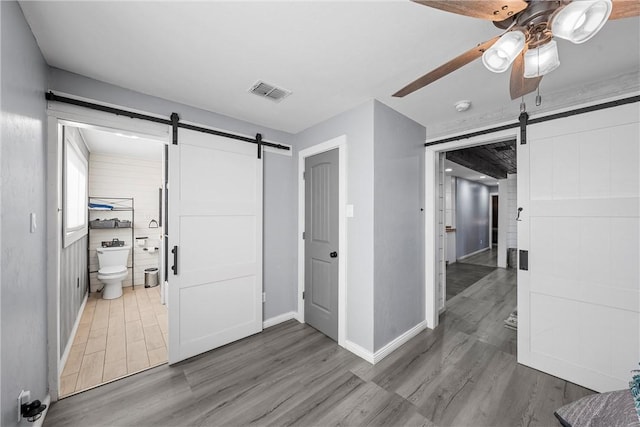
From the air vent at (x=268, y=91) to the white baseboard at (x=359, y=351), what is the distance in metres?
2.52

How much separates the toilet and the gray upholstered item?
5.19m

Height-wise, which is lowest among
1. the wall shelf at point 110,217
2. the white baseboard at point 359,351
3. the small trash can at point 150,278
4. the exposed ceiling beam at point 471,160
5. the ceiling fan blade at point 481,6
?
the white baseboard at point 359,351

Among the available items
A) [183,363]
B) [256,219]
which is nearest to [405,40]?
[256,219]

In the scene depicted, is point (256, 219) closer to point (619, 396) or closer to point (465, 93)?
point (465, 93)

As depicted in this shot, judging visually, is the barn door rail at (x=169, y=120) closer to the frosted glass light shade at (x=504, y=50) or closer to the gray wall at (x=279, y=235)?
the gray wall at (x=279, y=235)

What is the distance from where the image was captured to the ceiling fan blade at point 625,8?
91 cm

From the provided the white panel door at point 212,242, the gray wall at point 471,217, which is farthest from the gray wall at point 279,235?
the gray wall at point 471,217

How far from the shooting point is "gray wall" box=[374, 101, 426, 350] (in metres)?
2.38

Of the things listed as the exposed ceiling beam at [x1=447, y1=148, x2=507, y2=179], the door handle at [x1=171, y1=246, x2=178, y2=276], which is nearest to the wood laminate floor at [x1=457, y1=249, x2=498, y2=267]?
the exposed ceiling beam at [x1=447, y1=148, x2=507, y2=179]

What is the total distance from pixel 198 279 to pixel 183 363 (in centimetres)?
77

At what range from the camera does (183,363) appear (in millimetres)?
2318

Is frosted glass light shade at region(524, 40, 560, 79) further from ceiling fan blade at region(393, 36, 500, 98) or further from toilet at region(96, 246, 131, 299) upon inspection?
toilet at region(96, 246, 131, 299)

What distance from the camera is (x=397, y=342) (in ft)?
8.40

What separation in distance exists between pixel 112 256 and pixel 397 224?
4583mm
